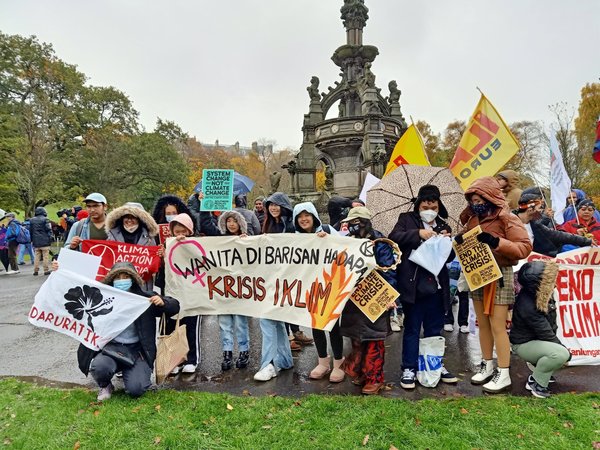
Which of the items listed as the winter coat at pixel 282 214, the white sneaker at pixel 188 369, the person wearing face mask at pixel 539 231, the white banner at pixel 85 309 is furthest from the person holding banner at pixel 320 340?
the person wearing face mask at pixel 539 231

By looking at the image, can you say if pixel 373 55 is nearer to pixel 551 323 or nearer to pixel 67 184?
pixel 67 184

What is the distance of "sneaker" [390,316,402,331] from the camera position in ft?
21.5

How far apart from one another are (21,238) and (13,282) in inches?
94.7

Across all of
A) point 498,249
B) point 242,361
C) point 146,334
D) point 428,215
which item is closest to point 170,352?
point 146,334

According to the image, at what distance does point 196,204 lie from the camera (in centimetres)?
707

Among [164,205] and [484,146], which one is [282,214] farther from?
[484,146]

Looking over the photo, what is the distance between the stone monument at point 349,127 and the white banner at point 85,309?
1863 cm

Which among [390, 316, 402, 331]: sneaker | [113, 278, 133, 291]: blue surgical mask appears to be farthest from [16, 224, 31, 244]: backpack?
[390, 316, 402, 331]: sneaker

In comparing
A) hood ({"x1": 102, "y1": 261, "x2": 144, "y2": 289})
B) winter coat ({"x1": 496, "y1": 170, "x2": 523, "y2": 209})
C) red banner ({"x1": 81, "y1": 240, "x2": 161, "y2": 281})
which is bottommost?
hood ({"x1": 102, "y1": 261, "x2": 144, "y2": 289})

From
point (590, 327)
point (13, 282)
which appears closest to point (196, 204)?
point (590, 327)

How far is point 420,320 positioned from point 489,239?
116 centimetres

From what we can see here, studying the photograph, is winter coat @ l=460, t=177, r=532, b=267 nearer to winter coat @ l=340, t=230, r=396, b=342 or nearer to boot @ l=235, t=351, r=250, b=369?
winter coat @ l=340, t=230, r=396, b=342

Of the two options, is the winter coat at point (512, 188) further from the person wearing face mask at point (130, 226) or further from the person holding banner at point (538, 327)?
the person wearing face mask at point (130, 226)

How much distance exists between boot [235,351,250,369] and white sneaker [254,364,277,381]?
372mm
